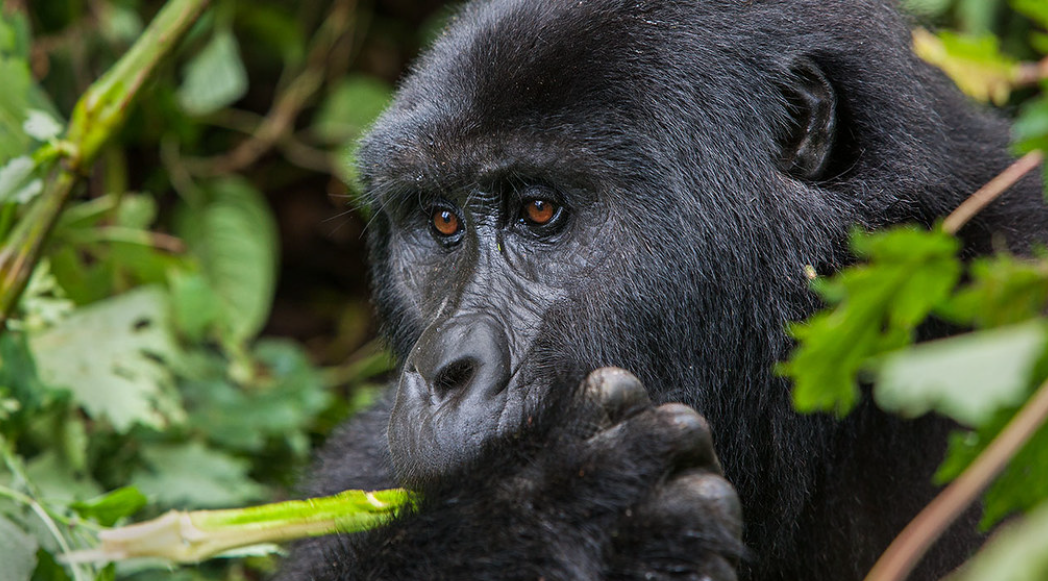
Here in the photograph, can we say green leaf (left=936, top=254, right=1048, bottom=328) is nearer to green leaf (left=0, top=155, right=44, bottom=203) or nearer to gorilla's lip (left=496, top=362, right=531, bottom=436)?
gorilla's lip (left=496, top=362, right=531, bottom=436)

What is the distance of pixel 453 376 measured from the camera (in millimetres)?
2398

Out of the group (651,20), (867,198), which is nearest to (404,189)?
(651,20)

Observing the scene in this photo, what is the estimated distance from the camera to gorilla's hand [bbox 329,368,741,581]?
2.03 meters

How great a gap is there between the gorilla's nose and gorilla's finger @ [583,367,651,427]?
27 cm

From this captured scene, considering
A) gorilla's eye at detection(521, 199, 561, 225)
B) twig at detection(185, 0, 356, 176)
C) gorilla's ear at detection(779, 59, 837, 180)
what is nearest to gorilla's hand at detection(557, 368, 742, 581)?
gorilla's eye at detection(521, 199, 561, 225)

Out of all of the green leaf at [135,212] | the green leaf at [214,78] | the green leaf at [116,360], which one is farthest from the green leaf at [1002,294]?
the green leaf at [214,78]

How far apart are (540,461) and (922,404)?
4.01 ft

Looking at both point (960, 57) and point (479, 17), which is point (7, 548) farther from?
point (960, 57)

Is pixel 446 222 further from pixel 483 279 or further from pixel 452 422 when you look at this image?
pixel 452 422

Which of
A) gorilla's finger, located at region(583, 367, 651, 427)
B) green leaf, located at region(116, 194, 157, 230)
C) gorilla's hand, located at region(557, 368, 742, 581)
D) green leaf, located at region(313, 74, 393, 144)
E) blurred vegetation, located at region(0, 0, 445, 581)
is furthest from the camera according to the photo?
green leaf, located at region(313, 74, 393, 144)

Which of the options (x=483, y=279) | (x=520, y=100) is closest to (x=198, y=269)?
(x=483, y=279)

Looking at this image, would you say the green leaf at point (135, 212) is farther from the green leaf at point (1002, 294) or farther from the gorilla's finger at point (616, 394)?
the green leaf at point (1002, 294)

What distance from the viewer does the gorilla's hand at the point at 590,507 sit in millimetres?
2029

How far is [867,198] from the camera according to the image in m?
2.55
